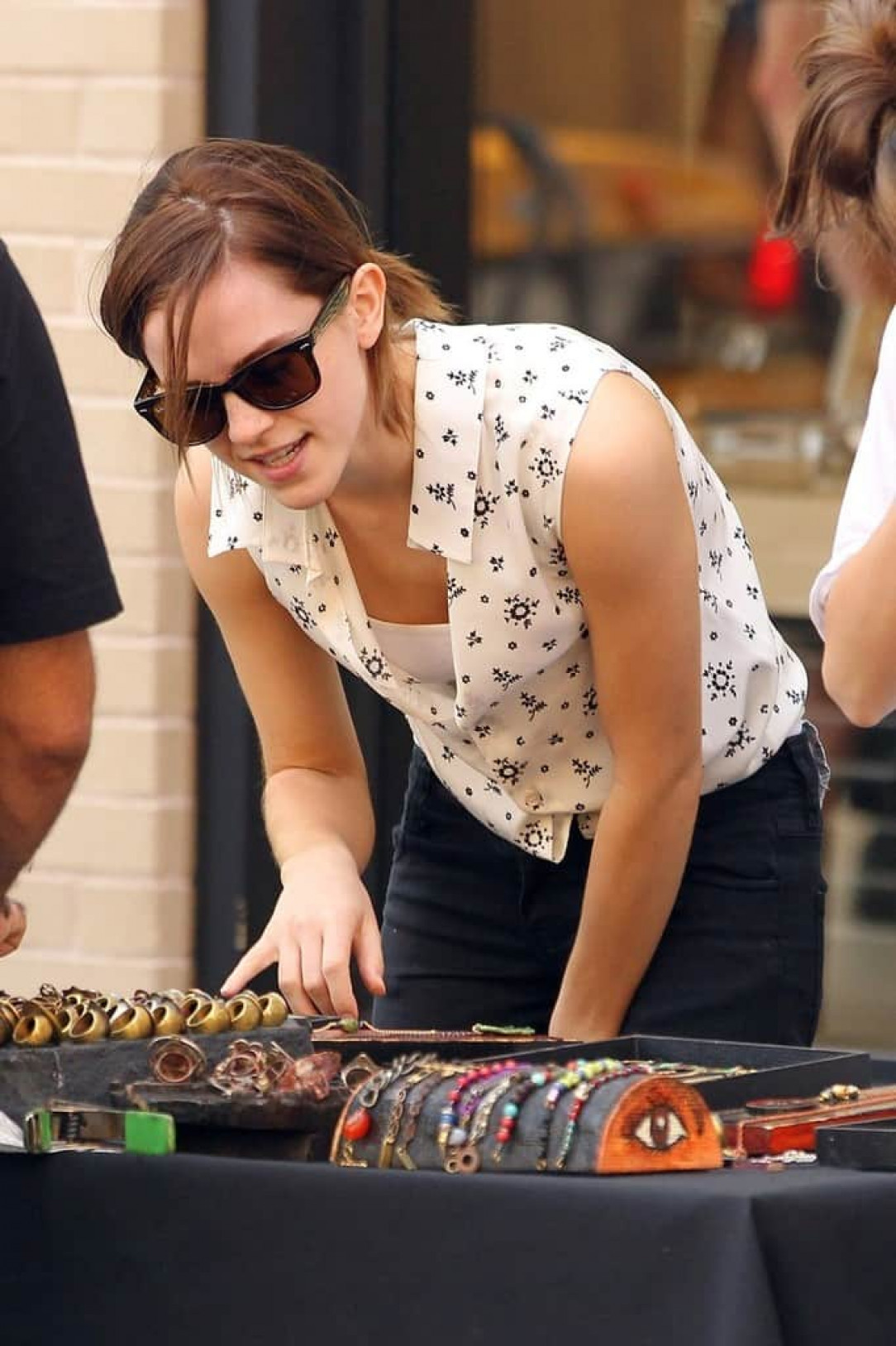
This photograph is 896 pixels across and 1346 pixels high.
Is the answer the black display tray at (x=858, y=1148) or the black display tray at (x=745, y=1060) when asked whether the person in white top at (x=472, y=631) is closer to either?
the black display tray at (x=745, y=1060)

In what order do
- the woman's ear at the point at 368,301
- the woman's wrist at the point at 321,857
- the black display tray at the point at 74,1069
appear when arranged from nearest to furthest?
the black display tray at the point at 74,1069
the woman's ear at the point at 368,301
the woman's wrist at the point at 321,857

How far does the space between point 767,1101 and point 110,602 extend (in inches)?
29.3

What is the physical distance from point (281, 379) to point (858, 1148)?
2.57 feet

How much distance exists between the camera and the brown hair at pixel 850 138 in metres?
2.12

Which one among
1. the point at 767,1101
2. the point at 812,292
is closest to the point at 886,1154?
the point at 767,1101

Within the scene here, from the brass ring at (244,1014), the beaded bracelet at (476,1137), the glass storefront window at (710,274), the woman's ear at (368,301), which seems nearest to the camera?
the beaded bracelet at (476,1137)

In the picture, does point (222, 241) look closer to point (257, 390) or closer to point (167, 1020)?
point (257, 390)

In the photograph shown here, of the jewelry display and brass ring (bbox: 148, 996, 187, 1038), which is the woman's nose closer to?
brass ring (bbox: 148, 996, 187, 1038)

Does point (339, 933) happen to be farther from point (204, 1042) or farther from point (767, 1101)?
point (767, 1101)

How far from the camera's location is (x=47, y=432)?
204 cm

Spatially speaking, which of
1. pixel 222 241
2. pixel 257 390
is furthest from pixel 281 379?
pixel 222 241

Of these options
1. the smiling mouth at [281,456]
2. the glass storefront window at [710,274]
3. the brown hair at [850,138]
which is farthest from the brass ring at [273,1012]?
the glass storefront window at [710,274]

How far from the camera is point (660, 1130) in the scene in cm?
155

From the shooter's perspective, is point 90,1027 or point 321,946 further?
point 321,946
